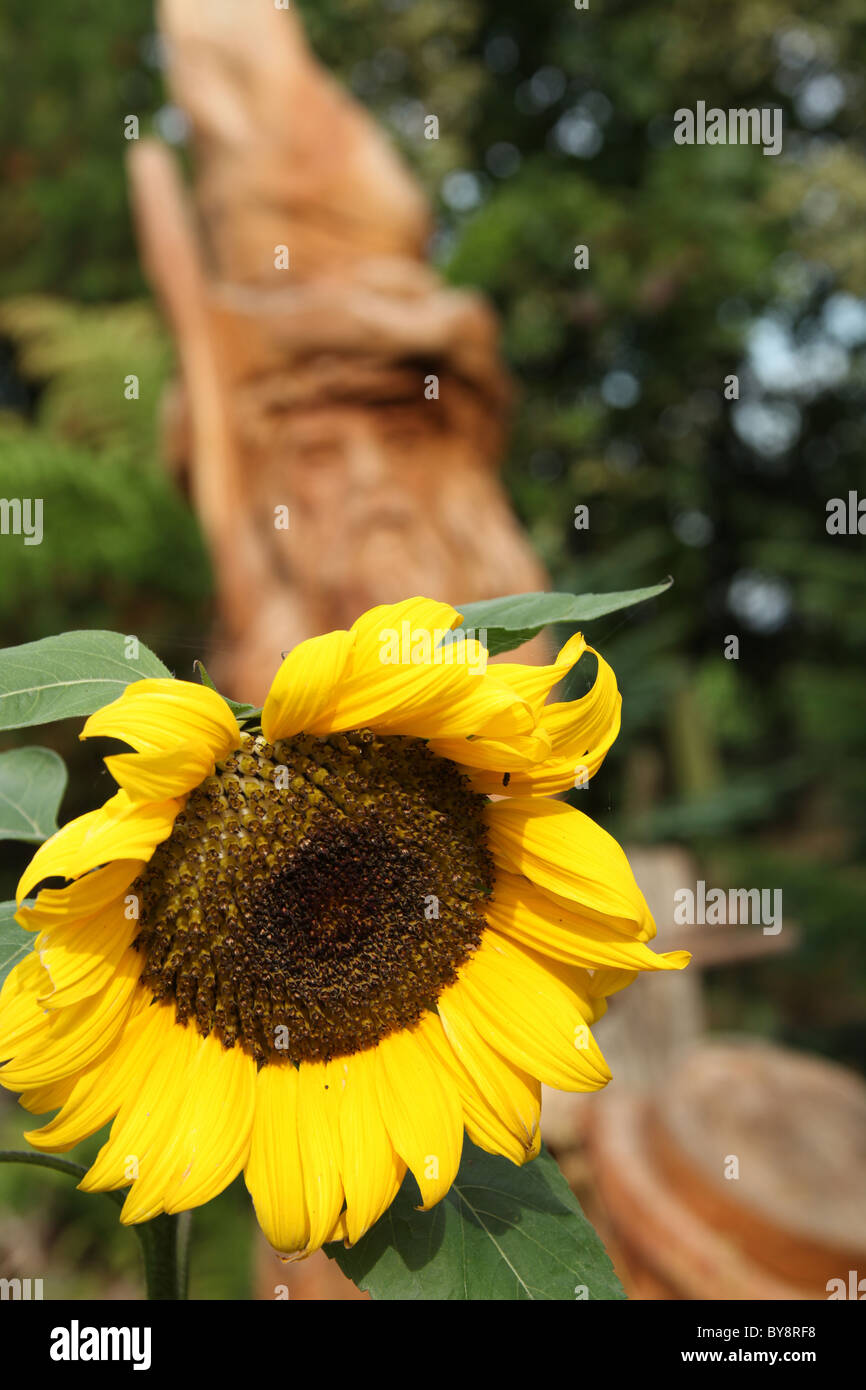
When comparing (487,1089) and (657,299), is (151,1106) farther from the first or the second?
(657,299)

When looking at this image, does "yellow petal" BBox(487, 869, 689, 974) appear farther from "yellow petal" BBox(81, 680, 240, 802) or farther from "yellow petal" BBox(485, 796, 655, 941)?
"yellow petal" BBox(81, 680, 240, 802)

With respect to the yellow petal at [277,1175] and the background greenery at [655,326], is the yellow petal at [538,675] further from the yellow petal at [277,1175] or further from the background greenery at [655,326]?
the background greenery at [655,326]

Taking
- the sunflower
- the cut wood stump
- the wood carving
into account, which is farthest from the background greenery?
the sunflower

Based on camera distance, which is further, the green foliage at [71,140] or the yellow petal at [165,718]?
the green foliage at [71,140]

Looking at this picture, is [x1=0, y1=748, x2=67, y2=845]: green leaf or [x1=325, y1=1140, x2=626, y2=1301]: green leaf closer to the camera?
[x1=325, y1=1140, x2=626, y2=1301]: green leaf

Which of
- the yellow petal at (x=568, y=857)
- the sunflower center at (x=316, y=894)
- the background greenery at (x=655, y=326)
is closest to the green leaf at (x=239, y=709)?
the sunflower center at (x=316, y=894)

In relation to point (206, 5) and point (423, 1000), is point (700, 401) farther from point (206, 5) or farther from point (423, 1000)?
point (423, 1000)
